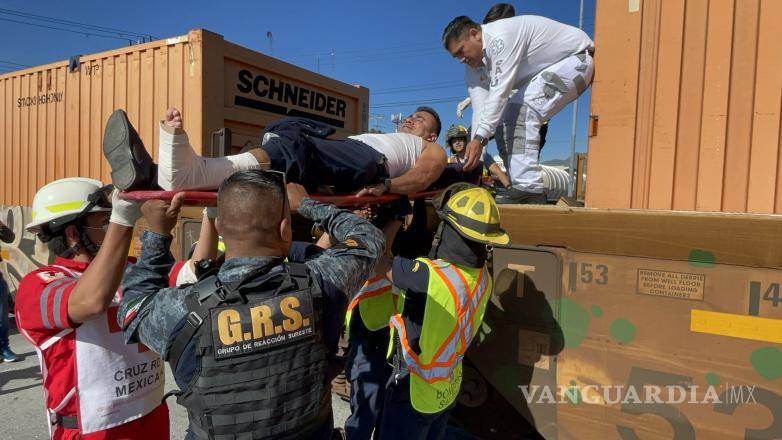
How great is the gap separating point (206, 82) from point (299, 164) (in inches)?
111

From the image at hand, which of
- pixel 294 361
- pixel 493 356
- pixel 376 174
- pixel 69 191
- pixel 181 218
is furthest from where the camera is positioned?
pixel 181 218

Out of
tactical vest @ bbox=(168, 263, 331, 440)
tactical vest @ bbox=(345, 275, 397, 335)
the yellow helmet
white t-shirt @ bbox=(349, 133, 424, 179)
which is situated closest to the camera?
tactical vest @ bbox=(168, 263, 331, 440)

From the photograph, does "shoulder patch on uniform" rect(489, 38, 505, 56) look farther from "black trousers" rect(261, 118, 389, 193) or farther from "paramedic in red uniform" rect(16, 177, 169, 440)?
"paramedic in red uniform" rect(16, 177, 169, 440)

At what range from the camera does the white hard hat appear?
71.5 inches

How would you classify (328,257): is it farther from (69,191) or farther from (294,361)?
(69,191)

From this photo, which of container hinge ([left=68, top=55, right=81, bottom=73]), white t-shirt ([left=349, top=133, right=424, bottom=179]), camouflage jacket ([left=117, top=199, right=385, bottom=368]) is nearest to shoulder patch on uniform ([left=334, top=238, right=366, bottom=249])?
camouflage jacket ([left=117, top=199, right=385, bottom=368])

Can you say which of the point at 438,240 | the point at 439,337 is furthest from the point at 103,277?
the point at 438,240

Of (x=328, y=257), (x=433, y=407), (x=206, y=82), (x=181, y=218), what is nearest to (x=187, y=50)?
(x=206, y=82)

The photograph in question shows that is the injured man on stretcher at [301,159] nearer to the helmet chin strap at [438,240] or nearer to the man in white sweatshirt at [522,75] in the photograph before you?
the helmet chin strap at [438,240]

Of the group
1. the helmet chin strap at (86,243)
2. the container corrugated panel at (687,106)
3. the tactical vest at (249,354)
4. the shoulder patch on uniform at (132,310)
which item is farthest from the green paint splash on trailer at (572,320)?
the helmet chin strap at (86,243)

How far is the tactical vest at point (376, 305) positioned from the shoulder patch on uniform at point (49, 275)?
1.69 metres

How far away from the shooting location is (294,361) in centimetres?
140

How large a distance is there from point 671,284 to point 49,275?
9.16ft

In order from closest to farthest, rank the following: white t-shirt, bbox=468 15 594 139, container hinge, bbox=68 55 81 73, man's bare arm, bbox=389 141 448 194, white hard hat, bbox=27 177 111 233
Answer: white hard hat, bbox=27 177 111 233, man's bare arm, bbox=389 141 448 194, white t-shirt, bbox=468 15 594 139, container hinge, bbox=68 55 81 73
